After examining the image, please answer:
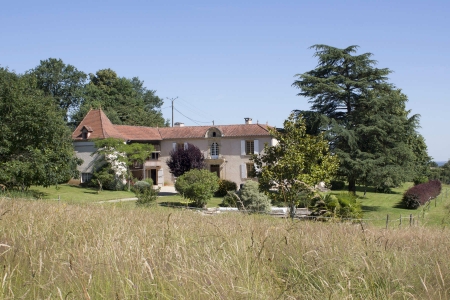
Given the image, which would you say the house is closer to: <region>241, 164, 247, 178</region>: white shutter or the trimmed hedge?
<region>241, 164, 247, 178</region>: white shutter

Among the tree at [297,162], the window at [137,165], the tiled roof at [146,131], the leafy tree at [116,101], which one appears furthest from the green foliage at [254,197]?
the leafy tree at [116,101]

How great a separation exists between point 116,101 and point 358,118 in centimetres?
4058

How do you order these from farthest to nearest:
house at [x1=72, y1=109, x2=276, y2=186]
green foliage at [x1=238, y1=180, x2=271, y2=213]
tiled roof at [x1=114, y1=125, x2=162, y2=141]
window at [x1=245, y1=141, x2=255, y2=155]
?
1. tiled roof at [x1=114, y1=125, x2=162, y2=141]
2. window at [x1=245, y1=141, x2=255, y2=155]
3. house at [x1=72, y1=109, x2=276, y2=186]
4. green foliage at [x1=238, y1=180, x2=271, y2=213]

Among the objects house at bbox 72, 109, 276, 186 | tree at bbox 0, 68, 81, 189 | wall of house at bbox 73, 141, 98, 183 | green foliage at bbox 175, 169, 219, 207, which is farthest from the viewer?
house at bbox 72, 109, 276, 186

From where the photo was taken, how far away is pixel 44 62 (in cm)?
5459

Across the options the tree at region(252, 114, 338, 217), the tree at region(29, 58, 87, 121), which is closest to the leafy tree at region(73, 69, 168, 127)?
the tree at region(29, 58, 87, 121)

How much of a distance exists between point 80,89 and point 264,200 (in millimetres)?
39436

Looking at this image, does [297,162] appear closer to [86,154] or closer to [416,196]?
[416,196]

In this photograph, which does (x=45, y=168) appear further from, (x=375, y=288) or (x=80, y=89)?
(x=80, y=89)

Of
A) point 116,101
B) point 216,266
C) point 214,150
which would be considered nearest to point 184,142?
point 214,150

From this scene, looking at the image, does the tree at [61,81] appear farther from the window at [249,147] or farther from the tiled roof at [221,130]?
the window at [249,147]

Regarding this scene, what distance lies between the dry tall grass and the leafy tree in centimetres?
5275

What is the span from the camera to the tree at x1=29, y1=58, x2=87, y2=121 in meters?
54.2

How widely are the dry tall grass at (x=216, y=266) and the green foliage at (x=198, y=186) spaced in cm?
2341
